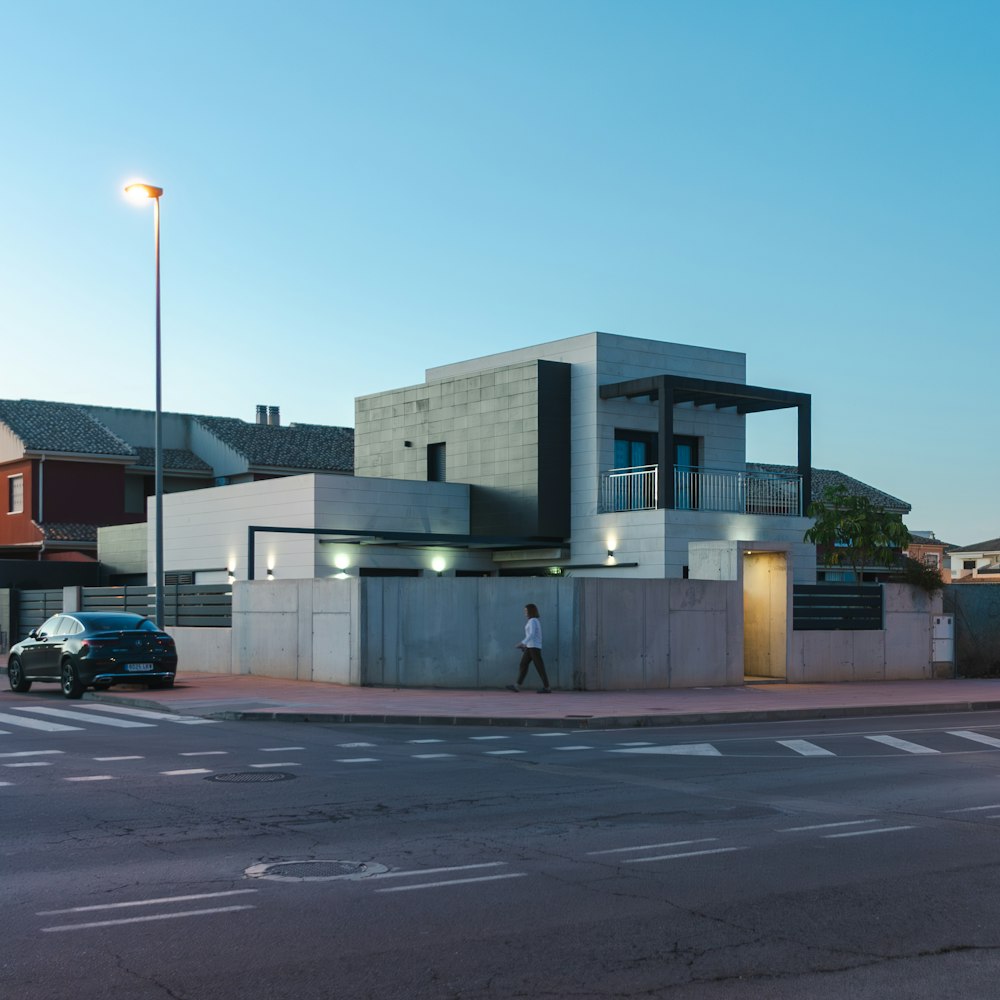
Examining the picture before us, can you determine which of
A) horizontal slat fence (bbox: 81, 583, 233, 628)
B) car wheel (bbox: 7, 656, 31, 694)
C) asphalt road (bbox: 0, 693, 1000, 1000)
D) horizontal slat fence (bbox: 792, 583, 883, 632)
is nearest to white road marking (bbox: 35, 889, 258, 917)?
asphalt road (bbox: 0, 693, 1000, 1000)

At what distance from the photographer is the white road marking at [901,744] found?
15.7 metres

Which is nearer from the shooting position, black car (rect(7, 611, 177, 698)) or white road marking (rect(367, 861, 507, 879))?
white road marking (rect(367, 861, 507, 879))

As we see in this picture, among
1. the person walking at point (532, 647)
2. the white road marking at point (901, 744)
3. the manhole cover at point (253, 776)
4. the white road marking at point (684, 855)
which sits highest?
the person walking at point (532, 647)

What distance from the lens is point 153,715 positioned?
20.5 meters

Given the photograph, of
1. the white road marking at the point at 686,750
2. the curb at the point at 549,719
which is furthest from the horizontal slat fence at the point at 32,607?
the white road marking at the point at 686,750

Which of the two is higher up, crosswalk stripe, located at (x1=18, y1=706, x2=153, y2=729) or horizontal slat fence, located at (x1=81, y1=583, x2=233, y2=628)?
horizontal slat fence, located at (x1=81, y1=583, x2=233, y2=628)

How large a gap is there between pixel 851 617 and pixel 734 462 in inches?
350

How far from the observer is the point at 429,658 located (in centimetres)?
2466

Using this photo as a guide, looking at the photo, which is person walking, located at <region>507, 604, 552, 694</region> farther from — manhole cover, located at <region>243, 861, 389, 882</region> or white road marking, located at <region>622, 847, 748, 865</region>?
manhole cover, located at <region>243, 861, 389, 882</region>

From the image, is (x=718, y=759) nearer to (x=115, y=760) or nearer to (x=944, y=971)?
(x=115, y=760)

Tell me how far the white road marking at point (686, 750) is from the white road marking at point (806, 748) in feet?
3.17

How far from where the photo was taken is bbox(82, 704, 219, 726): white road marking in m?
19.4

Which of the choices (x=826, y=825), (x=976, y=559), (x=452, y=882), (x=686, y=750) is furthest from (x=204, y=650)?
(x=976, y=559)

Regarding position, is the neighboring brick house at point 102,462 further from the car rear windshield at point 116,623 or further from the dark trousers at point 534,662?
the dark trousers at point 534,662
